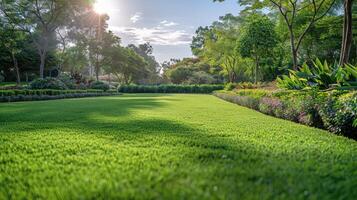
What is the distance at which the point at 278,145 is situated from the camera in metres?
3.23

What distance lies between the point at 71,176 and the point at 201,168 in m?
1.04

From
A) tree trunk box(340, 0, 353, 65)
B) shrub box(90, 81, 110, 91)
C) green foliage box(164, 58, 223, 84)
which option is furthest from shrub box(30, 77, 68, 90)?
green foliage box(164, 58, 223, 84)

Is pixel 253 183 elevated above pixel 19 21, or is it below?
below

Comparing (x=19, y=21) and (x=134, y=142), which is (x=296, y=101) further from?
(x=19, y=21)

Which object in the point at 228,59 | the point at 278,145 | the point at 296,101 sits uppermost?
the point at 228,59

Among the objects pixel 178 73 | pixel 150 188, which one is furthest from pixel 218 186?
pixel 178 73

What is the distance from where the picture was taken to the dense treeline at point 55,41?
24.9m

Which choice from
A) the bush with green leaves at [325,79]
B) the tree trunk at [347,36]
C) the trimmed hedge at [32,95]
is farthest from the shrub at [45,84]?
the tree trunk at [347,36]

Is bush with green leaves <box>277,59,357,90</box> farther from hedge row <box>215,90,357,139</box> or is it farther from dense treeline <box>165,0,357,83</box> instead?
dense treeline <box>165,0,357,83</box>

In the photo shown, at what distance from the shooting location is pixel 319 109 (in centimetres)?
492

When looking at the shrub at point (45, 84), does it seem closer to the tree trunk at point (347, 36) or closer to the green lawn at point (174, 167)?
the green lawn at point (174, 167)

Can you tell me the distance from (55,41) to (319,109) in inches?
1312

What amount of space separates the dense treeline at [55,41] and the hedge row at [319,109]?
80.3ft

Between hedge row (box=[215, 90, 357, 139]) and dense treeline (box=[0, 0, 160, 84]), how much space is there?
80.3 ft
